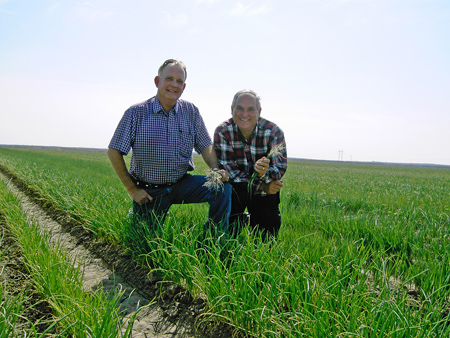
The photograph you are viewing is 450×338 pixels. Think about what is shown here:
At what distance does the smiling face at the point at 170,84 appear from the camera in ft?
11.7

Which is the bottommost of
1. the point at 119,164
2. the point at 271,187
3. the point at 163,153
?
the point at 271,187

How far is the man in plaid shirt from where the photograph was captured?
3.56 m

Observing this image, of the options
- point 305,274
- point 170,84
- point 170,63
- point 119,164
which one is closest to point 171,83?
point 170,84

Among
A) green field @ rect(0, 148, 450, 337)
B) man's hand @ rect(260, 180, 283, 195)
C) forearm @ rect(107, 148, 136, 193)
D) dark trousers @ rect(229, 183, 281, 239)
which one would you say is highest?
forearm @ rect(107, 148, 136, 193)

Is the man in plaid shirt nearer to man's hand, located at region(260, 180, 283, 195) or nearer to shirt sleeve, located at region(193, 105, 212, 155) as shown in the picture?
man's hand, located at region(260, 180, 283, 195)

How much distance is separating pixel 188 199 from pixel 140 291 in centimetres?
126

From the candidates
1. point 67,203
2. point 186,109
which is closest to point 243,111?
point 186,109

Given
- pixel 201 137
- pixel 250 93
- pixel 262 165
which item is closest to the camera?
pixel 262 165

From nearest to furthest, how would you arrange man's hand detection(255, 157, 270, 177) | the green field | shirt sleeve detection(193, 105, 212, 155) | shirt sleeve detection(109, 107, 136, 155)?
the green field
man's hand detection(255, 157, 270, 177)
shirt sleeve detection(109, 107, 136, 155)
shirt sleeve detection(193, 105, 212, 155)

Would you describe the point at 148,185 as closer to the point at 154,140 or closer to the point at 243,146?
the point at 154,140

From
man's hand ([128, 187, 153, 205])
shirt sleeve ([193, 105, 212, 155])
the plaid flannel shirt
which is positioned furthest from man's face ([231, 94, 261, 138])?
man's hand ([128, 187, 153, 205])

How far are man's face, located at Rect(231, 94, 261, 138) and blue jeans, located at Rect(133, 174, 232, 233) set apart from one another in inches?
25.5

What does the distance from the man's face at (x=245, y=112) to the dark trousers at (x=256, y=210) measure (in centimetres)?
68

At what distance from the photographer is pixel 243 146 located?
3.70 metres
